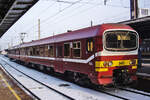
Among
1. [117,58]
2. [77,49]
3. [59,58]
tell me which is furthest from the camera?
[59,58]

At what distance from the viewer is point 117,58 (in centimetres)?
837

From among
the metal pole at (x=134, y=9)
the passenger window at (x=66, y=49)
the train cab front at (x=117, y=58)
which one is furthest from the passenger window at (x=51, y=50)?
the metal pole at (x=134, y=9)

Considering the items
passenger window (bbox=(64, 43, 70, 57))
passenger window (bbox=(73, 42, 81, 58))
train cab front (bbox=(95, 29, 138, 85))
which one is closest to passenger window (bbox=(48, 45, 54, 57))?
passenger window (bbox=(64, 43, 70, 57))

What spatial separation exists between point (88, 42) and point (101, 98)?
282 centimetres

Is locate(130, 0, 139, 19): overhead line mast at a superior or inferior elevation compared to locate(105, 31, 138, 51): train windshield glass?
superior

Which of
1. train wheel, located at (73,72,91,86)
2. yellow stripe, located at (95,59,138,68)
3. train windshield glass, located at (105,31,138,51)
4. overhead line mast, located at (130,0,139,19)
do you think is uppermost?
overhead line mast, located at (130,0,139,19)

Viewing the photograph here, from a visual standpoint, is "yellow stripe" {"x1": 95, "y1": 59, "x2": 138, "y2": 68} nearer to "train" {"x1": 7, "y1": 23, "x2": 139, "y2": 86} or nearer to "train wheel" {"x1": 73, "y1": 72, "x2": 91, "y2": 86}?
"train" {"x1": 7, "y1": 23, "x2": 139, "y2": 86}

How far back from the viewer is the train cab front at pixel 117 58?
26.3ft

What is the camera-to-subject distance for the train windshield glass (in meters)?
8.34

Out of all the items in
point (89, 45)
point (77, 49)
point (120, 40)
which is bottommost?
point (77, 49)

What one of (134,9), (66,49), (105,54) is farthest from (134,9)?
(105,54)

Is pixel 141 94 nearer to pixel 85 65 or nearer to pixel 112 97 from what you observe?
pixel 112 97

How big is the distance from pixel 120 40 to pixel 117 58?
3.15 ft

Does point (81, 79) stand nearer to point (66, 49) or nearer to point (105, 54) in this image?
point (66, 49)
